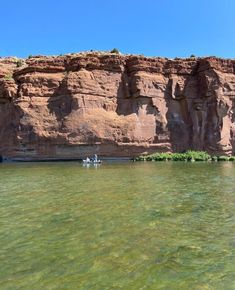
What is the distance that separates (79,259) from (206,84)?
56.5m

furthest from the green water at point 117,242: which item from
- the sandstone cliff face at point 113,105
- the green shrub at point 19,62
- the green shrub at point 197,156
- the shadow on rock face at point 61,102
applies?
the green shrub at point 19,62

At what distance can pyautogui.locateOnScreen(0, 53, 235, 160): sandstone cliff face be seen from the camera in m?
54.9

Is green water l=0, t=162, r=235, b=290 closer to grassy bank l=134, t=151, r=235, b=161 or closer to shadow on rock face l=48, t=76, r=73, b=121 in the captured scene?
grassy bank l=134, t=151, r=235, b=161

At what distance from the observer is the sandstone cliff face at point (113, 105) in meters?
54.9

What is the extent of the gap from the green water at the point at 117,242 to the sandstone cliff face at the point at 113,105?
40.1 meters

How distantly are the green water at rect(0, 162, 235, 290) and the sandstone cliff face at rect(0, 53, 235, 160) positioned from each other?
132 feet

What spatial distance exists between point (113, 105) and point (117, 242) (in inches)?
2006

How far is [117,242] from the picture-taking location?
335 inches

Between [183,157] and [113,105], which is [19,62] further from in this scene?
[183,157]

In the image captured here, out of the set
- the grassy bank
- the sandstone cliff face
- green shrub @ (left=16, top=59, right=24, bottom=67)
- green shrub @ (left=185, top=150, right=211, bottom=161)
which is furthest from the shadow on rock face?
green shrub @ (left=185, top=150, right=211, bottom=161)

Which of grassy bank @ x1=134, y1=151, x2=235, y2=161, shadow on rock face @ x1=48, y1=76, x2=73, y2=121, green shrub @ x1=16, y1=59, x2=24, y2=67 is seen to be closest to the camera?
grassy bank @ x1=134, y1=151, x2=235, y2=161

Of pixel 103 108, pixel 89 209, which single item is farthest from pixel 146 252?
pixel 103 108

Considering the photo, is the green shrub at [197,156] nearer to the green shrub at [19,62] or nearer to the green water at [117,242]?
the green shrub at [19,62]

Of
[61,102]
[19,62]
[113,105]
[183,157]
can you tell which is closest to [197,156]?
[183,157]
